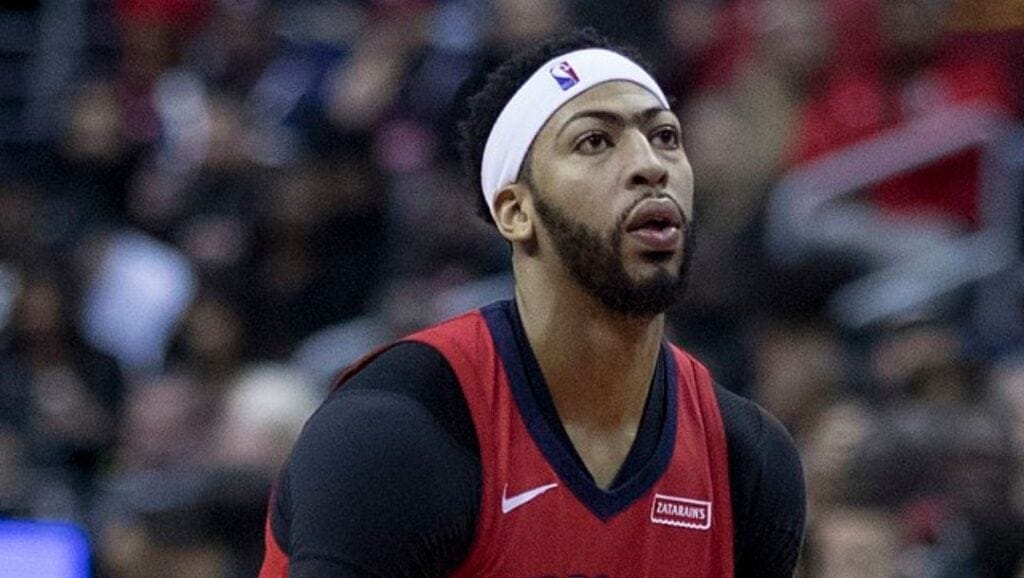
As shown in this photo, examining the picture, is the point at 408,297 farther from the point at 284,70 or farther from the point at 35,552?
the point at 35,552

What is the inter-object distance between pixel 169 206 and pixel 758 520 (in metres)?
5.55

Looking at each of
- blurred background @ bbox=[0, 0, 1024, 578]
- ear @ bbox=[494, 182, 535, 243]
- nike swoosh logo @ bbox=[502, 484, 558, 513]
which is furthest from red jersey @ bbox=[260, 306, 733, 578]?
blurred background @ bbox=[0, 0, 1024, 578]

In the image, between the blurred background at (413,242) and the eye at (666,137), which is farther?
the blurred background at (413,242)

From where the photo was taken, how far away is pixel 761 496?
4.29m

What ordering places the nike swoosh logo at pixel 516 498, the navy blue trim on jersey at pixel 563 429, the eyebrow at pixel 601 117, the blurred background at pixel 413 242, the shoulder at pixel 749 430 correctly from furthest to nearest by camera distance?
1. the blurred background at pixel 413 242
2. the shoulder at pixel 749 430
3. the eyebrow at pixel 601 117
4. the navy blue trim on jersey at pixel 563 429
5. the nike swoosh logo at pixel 516 498

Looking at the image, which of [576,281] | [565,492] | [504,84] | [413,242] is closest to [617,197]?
[576,281]

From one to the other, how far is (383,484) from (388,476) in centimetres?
2

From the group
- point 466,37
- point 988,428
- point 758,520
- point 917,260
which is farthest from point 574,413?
point 466,37

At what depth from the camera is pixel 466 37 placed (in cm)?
930

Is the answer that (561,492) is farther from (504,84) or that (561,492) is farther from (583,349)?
(504,84)

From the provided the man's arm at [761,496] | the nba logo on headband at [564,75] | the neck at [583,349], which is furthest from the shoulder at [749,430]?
the nba logo on headband at [564,75]

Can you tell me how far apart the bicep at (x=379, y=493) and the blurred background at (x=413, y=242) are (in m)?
2.30

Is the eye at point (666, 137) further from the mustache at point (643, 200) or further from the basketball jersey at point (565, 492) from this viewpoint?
the basketball jersey at point (565, 492)

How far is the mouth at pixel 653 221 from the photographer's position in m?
4.07
